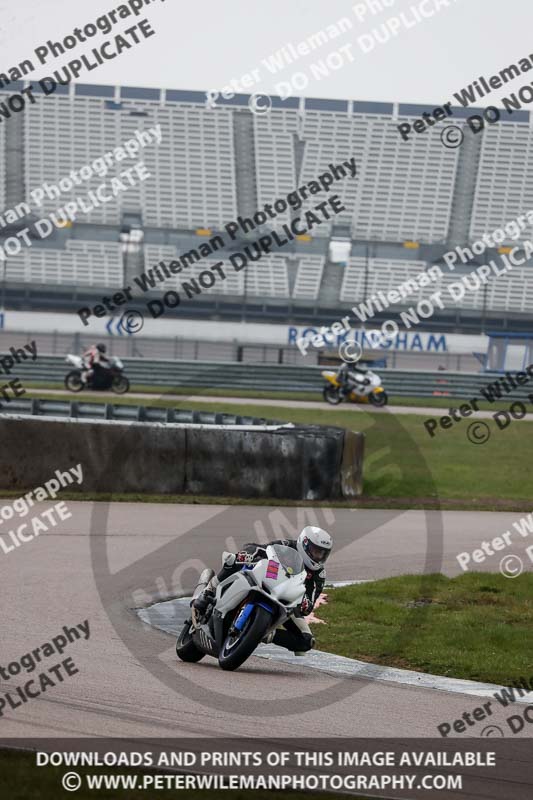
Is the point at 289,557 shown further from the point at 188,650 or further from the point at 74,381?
the point at 74,381

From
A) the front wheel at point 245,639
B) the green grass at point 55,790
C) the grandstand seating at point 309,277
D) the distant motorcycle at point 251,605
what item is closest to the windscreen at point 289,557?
the distant motorcycle at point 251,605

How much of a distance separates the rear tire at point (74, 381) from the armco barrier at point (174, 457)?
1488 cm

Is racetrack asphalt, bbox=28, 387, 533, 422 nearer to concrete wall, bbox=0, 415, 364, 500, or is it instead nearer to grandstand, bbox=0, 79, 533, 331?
concrete wall, bbox=0, 415, 364, 500

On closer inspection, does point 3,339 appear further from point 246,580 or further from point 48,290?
point 246,580

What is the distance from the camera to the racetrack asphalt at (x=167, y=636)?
21.2ft

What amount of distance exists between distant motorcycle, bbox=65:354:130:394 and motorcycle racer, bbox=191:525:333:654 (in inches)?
921

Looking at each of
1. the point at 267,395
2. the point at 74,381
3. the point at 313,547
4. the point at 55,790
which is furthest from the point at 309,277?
the point at 55,790

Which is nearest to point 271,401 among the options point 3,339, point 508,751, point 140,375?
point 140,375

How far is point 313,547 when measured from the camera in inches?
307

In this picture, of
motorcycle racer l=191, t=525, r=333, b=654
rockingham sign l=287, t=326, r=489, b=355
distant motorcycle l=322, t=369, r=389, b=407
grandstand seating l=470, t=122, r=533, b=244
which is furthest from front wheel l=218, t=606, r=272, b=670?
grandstand seating l=470, t=122, r=533, b=244

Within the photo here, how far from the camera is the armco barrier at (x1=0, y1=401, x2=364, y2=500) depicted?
1572 cm

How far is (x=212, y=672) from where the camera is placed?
7.74 m

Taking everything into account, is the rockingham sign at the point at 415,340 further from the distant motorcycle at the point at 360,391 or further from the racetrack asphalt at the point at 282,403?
the distant motorcycle at the point at 360,391

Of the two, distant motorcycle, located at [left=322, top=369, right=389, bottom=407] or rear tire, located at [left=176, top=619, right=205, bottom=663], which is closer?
rear tire, located at [left=176, top=619, right=205, bottom=663]
